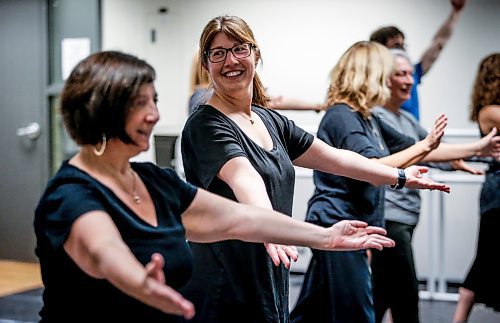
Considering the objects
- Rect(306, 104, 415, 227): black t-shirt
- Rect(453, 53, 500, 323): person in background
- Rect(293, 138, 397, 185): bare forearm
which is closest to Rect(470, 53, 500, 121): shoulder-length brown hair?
Rect(453, 53, 500, 323): person in background

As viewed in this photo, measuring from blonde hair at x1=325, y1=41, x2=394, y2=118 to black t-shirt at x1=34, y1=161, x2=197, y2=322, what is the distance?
1.45 meters

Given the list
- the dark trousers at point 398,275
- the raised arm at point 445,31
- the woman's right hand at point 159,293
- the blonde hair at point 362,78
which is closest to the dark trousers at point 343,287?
the dark trousers at point 398,275

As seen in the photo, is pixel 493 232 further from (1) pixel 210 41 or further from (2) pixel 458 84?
(1) pixel 210 41

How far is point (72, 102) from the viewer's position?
1467mm

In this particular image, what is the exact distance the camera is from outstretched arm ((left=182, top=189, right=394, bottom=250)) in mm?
1700

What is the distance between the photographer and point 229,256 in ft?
6.80

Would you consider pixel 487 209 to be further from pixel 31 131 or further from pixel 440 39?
pixel 31 131

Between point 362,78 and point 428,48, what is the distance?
200 cm

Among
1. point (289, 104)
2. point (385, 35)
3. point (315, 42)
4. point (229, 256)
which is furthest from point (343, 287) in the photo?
point (315, 42)

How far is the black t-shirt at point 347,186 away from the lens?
8.97 ft

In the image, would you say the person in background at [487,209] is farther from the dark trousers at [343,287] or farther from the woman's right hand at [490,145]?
the dark trousers at [343,287]

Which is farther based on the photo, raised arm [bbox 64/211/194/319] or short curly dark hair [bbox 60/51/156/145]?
short curly dark hair [bbox 60/51/156/145]

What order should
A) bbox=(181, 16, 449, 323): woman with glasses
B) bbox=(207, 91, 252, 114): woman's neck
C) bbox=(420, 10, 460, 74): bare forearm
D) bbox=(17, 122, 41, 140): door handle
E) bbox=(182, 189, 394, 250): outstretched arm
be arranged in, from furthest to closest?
1. bbox=(17, 122, 41, 140): door handle
2. bbox=(420, 10, 460, 74): bare forearm
3. bbox=(207, 91, 252, 114): woman's neck
4. bbox=(181, 16, 449, 323): woman with glasses
5. bbox=(182, 189, 394, 250): outstretched arm

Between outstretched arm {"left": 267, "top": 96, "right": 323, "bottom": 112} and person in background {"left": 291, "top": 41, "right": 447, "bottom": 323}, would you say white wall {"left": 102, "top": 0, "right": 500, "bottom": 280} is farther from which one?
person in background {"left": 291, "top": 41, "right": 447, "bottom": 323}
